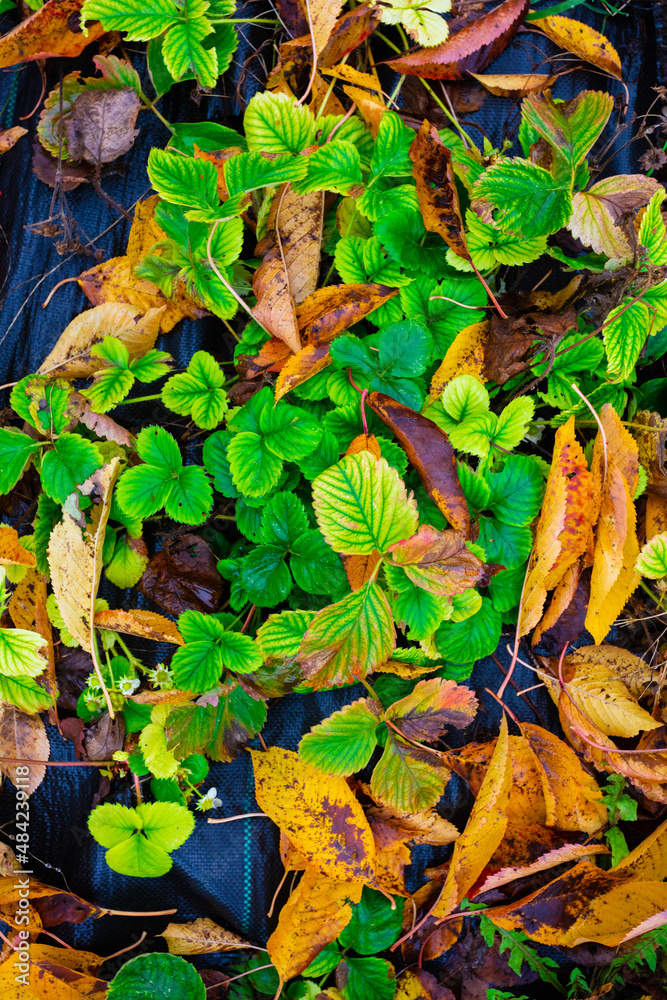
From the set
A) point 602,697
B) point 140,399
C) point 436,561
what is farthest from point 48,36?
point 602,697

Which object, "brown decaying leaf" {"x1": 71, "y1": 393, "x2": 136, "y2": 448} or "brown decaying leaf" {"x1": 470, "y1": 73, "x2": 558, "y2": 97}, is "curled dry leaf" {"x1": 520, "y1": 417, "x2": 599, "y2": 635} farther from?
"brown decaying leaf" {"x1": 71, "y1": 393, "x2": 136, "y2": 448}

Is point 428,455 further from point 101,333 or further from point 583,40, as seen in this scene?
point 583,40

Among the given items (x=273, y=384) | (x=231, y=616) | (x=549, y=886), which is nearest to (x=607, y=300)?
(x=273, y=384)

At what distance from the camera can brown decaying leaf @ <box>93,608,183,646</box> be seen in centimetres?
138

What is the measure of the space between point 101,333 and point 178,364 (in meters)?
0.19

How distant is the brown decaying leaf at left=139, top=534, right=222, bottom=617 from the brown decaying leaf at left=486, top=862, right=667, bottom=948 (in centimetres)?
101

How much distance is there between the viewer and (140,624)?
1.39 meters

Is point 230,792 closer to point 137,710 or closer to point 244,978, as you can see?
point 137,710

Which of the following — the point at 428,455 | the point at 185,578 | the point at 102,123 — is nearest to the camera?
the point at 428,455

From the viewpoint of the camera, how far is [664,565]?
1342 mm

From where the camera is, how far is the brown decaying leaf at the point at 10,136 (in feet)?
5.19

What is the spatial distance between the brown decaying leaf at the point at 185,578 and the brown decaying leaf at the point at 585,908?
1007 millimetres

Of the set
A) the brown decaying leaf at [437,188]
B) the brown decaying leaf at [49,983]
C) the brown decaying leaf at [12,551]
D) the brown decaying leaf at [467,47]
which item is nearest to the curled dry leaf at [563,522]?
the brown decaying leaf at [437,188]

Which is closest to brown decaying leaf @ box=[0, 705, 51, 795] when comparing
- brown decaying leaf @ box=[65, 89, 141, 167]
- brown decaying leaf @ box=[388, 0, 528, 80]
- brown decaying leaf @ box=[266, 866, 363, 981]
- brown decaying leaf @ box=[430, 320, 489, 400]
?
brown decaying leaf @ box=[266, 866, 363, 981]
